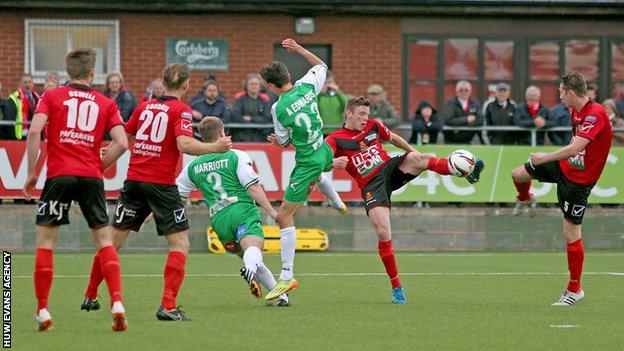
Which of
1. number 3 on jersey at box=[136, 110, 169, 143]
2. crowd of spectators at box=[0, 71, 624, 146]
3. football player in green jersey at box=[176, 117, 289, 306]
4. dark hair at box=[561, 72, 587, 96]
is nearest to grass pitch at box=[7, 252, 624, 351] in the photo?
football player in green jersey at box=[176, 117, 289, 306]

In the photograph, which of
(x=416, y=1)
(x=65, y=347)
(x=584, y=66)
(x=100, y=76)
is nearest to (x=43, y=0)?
(x=100, y=76)

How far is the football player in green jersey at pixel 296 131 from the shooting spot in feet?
41.3

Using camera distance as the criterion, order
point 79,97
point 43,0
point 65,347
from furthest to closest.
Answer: point 43,0
point 79,97
point 65,347

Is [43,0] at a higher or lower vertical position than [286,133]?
higher

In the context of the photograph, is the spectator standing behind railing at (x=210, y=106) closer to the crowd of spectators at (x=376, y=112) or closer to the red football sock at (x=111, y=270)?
the crowd of spectators at (x=376, y=112)

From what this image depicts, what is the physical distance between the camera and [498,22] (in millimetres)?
25406

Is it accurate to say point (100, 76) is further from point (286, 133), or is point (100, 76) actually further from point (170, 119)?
point (170, 119)

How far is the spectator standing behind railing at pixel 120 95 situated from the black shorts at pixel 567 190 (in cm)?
903

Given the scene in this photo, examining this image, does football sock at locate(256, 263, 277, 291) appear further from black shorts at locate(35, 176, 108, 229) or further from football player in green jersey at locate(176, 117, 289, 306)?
black shorts at locate(35, 176, 108, 229)

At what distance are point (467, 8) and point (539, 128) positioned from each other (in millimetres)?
3554

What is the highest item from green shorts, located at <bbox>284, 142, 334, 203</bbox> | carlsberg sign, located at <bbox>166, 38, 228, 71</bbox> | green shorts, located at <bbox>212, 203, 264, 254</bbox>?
carlsberg sign, located at <bbox>166, 38, 228, 71</bbox>

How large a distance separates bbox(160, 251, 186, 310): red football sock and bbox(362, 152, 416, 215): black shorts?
270 cm

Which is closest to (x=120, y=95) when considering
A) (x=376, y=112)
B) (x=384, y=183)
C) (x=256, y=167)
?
(x=256, y=167)

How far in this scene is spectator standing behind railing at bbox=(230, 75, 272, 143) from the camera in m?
21.5
